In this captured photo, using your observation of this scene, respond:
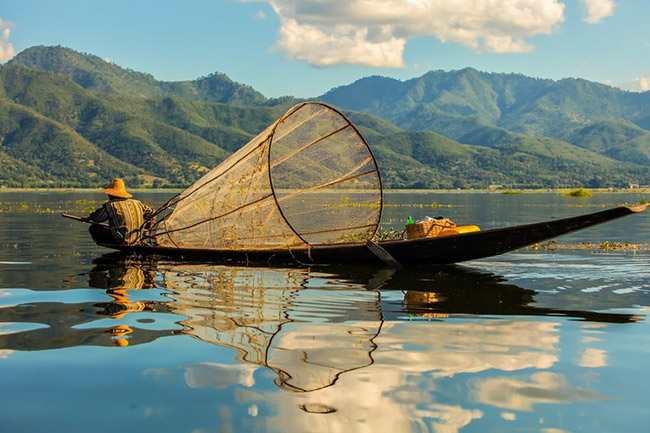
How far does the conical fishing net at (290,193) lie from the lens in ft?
52.2

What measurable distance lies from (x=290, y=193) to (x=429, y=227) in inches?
169

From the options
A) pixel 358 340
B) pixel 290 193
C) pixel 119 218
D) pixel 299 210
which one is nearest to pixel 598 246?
pixel 299 210

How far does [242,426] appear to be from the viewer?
5402mm

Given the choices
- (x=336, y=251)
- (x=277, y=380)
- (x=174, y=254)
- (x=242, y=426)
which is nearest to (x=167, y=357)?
(x=277, y=380)

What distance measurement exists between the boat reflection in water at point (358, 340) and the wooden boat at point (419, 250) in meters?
0.82

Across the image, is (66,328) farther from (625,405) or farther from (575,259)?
(575,259)

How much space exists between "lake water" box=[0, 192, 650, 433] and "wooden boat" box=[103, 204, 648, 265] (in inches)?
28.3

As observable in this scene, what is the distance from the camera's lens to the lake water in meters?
5.62

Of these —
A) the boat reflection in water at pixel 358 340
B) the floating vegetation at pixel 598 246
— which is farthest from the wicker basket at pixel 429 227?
the floating vegetation at pixel 598 246

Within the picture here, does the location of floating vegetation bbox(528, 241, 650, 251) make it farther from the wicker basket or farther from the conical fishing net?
the wicker basket

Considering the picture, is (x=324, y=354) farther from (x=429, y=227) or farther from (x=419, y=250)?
(x=429, y=227)

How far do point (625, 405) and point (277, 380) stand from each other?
3188 mm

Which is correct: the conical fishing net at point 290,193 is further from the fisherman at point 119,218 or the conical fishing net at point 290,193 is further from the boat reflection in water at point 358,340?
the boat reflection in water at point 358,340

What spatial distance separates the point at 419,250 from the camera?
14633 mm
